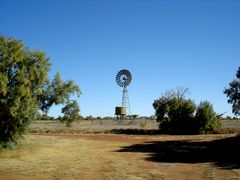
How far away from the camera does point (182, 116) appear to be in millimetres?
65375

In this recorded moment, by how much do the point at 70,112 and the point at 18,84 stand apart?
1048 centimetres

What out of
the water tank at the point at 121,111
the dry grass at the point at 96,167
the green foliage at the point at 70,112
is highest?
the water tank at the point at 121,111

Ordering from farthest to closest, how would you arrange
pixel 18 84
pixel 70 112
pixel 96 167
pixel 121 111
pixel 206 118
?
pixel 121 111 < pixel 206 118 < pixel 70 112 < pixel 18 84 < pixel 96 167

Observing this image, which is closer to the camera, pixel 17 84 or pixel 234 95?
pixel 17 84

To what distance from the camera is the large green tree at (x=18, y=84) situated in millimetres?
30531

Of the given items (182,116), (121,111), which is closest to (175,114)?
(182,116)

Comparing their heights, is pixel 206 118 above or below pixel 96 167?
above

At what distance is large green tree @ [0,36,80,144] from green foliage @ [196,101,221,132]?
3482 centimetres

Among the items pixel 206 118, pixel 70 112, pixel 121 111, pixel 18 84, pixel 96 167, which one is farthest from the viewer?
pixel 121 111

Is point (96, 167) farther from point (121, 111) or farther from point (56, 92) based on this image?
point (121, 111)

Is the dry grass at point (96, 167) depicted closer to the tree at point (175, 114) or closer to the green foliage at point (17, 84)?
the green foliage at point (17, 84)

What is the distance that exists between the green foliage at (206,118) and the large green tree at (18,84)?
34820 mm

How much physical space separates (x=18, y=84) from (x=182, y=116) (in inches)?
1529

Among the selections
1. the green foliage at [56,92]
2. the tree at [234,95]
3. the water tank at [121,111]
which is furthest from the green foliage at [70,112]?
the water tank at [121,111]
